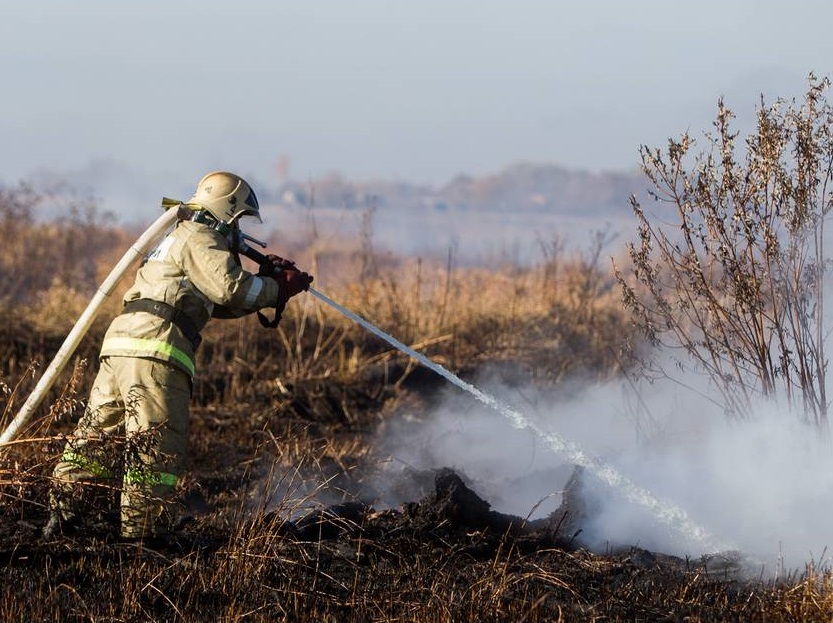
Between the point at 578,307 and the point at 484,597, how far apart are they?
665 cm

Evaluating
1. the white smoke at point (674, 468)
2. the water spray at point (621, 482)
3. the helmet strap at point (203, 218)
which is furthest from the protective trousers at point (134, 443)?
the white smoke at point (674, 468)

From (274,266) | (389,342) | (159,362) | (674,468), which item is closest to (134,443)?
(159,362)

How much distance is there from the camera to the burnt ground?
4.51 metres

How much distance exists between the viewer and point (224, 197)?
18.9ft

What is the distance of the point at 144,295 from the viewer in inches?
221

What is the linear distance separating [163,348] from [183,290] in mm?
310

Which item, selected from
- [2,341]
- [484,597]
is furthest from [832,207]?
[2,341]

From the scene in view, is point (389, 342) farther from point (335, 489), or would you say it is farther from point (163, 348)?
point (163, 348)

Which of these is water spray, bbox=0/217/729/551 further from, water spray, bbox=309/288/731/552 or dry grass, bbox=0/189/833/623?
dry grass, bbox=0/189/833/623

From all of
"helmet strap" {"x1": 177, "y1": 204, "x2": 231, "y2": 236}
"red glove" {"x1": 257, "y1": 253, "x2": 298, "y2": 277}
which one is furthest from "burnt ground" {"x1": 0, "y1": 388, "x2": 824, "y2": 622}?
"helmet strap" {"x1": 177, "y1": 204, "x2": 231, "y2": 236}

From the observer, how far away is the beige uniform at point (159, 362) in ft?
17.0

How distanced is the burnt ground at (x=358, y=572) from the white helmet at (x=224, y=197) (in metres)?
1.23

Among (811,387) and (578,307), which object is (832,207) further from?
(578,307)

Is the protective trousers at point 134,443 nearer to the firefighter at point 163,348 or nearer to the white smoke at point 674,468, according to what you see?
the firefighter at point 163,348
